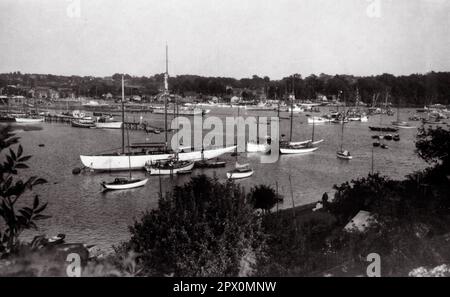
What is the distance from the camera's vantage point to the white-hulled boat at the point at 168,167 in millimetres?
28391

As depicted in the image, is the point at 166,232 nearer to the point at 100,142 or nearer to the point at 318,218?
the point at 318,218

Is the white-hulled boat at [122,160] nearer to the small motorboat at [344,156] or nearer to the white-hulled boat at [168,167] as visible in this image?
the white-hulled boat at [168,167]

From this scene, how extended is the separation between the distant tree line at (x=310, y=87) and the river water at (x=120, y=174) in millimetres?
63143

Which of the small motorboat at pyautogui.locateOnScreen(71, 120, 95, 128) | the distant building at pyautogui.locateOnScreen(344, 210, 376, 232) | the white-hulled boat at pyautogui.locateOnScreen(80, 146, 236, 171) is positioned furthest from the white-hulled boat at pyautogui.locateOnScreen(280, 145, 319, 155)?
the small motorboat at pyautogui.locateOnScreen(71, 120, 95, 128)

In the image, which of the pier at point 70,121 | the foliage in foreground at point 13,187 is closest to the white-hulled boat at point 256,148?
the pier at point 70,121

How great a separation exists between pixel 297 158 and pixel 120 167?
14.7 m

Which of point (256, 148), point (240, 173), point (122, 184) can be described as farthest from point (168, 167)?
point (256, 148)

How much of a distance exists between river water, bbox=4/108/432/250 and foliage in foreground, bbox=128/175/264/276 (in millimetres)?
3260

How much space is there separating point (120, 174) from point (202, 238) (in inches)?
938

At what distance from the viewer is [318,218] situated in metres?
14.4

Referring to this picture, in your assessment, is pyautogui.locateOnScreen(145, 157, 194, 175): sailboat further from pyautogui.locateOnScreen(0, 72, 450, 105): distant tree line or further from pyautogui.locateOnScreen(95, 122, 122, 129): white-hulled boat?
pyautogui.locateOnScreen(0, 72, 450, 105): distant tree line

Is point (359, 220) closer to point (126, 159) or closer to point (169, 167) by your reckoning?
point (169, 167)

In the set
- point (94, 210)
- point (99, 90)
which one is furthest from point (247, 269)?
point (99, 90)

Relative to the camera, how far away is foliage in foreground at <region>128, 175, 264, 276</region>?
6.72 m
